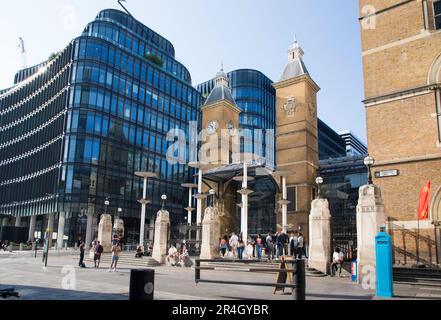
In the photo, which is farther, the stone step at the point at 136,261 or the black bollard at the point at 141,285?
the stone step at the point at 136,261

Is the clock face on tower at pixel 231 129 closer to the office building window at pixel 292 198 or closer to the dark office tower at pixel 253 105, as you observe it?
the office building window at pixel 292 198

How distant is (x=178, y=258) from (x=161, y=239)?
80.9 inches

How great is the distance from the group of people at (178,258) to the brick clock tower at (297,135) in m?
14.4

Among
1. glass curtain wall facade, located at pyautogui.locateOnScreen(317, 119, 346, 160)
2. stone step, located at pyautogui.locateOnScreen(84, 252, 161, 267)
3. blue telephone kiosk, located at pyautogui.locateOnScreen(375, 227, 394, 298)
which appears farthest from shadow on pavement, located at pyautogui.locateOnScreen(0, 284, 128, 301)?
glass curtain wall facade, located at pyautogui.locateOnScreen(317, 119, 346, 160)

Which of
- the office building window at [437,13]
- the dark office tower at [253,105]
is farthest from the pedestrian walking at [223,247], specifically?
the dark office tower at [253,105]

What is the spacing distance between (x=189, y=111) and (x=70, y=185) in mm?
27344

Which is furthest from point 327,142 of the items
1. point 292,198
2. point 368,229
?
point 368,229

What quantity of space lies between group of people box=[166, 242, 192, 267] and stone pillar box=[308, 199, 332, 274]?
891 centimetres

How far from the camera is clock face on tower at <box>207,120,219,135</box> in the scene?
1769 inches

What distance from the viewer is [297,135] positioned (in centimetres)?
3894

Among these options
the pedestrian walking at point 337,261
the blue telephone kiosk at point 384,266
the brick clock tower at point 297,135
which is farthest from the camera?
the brick clock tower at point 297,135

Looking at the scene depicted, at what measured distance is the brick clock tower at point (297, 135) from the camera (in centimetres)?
3666

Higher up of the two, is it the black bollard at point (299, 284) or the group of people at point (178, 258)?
the black bollard at point (299, 284)

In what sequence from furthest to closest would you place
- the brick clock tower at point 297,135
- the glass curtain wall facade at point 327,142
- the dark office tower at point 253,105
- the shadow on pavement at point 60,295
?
the glass curtain wall facade at point 327,142, the dark office tower at point 253,105, the brick clock tower at point 297,135, the shadow on pavement at point 60,295
